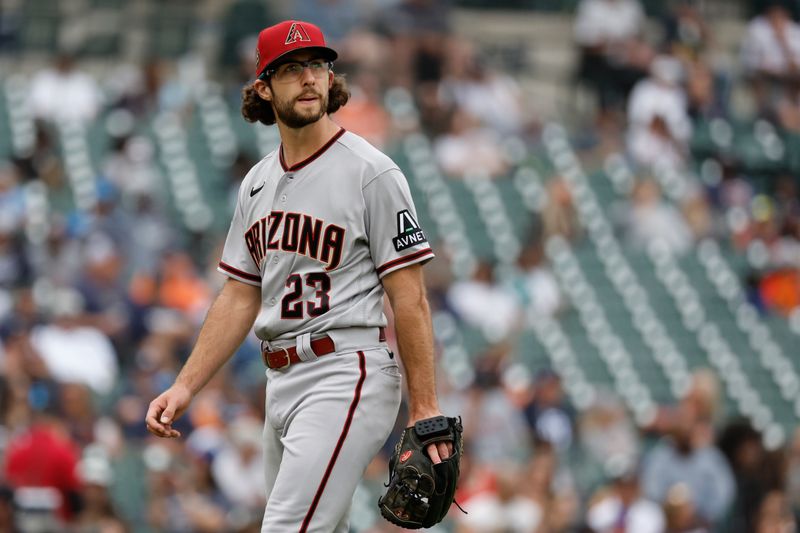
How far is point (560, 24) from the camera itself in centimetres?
1902

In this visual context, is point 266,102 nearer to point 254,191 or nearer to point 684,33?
point 254,191

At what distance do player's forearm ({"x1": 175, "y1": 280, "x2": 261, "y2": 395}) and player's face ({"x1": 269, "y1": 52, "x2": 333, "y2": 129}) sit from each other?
0.62 m

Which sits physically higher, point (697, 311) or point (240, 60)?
point (240, 60)

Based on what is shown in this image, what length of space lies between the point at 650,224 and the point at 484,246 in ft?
5.38

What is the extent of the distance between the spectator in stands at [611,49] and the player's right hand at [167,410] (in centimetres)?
1181

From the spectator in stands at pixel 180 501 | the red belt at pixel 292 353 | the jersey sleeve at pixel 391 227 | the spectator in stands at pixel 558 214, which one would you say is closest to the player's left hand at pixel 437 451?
the red belt at pixel 292 353

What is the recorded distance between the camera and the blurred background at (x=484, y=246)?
9961mm

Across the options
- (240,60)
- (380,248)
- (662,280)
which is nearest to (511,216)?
(662,280)

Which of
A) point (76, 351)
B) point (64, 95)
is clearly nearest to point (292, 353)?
point (76, 351)

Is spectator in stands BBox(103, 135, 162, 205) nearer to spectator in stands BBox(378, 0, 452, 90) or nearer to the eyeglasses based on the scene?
spectator in stands BBox(378, 0, 452, 90)

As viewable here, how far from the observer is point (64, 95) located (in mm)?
14703

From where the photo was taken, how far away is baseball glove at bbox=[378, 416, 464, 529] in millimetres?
4430

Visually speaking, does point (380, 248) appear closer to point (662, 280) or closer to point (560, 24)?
point (662, 280)

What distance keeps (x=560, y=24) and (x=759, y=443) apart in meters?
9.11
